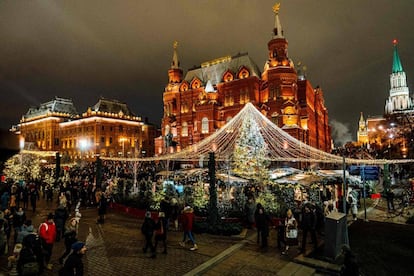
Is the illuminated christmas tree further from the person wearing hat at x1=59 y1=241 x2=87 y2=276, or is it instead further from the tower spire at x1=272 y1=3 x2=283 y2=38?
the tower spire at x1=272 y1=3 x2=283 y2=38

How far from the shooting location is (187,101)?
5422cm

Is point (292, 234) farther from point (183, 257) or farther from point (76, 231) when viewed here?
point (76, 231)

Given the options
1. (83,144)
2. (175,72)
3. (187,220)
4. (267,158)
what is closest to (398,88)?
(175,72)

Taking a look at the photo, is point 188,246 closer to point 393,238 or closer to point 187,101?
point 393,238

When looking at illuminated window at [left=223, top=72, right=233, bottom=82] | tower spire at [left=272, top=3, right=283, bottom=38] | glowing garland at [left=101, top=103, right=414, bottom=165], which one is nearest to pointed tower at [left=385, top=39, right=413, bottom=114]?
tower spire at [left=272, top=3, right=283, bottom=38]

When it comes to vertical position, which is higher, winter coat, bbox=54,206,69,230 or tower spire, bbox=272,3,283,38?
tower spire, bbox=272,3,283,38

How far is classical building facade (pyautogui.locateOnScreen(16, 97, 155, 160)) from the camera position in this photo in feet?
229

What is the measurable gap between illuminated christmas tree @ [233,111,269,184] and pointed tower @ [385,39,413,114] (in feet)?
395

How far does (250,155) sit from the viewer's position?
63.5 ft

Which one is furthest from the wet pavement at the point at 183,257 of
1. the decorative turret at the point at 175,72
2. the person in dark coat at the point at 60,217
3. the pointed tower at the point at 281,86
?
the decorative turret at the point at 175,72

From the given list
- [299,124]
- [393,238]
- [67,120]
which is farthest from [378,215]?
[67,120]

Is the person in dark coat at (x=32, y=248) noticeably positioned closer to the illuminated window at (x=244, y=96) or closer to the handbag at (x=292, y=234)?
the handbag at (x=292, y=234)

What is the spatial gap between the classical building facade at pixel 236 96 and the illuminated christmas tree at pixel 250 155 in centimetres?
2084

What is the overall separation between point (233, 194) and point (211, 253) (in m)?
7.66
